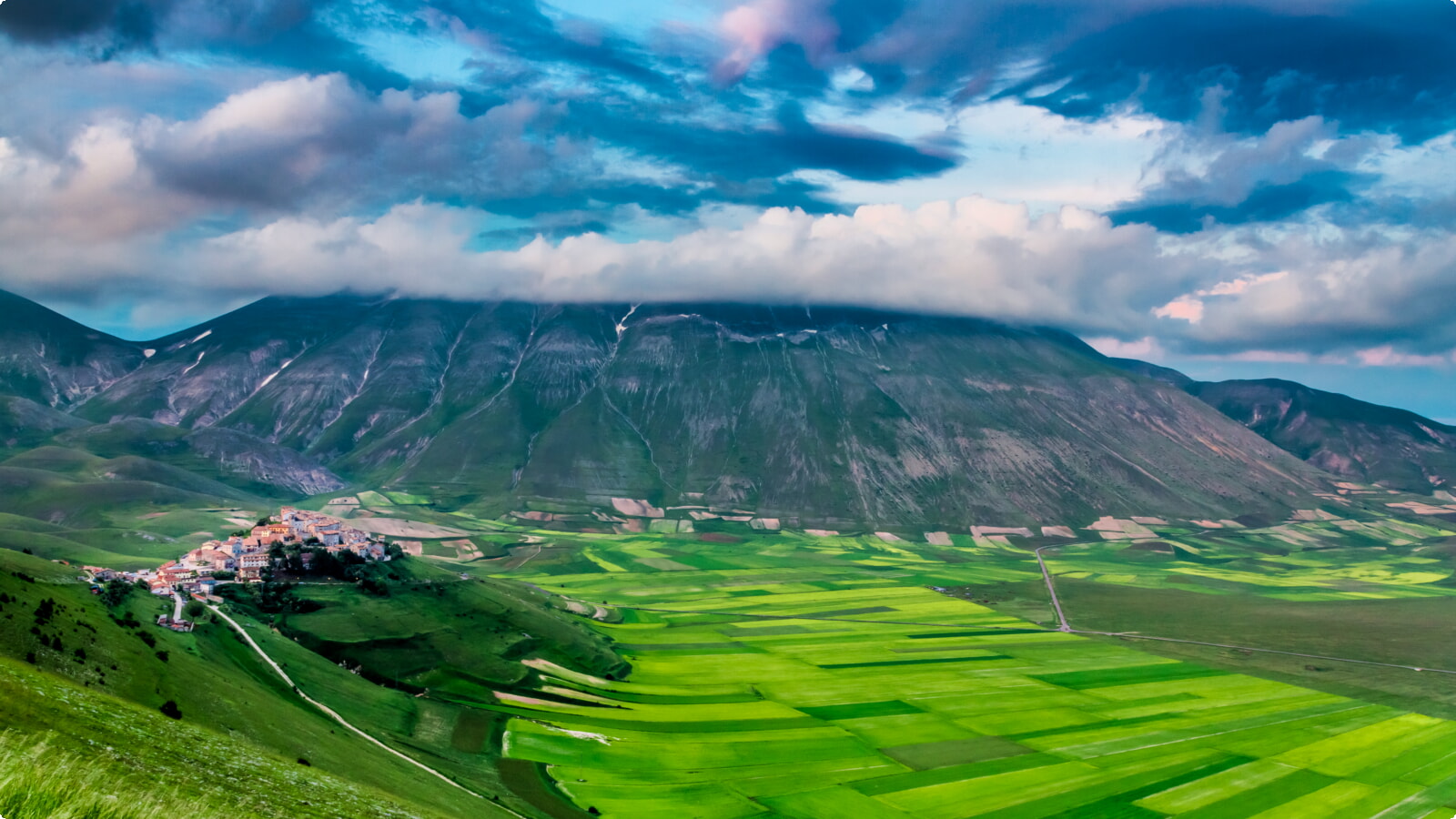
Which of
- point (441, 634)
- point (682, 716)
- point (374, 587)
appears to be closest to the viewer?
point (682, 716)

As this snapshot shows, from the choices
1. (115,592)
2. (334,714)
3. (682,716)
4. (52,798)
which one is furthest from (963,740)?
(52,798)

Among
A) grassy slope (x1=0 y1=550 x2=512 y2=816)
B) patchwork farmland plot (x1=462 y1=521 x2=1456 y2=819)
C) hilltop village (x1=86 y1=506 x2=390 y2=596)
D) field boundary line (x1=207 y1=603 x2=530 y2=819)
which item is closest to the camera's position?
grassy slope (x1=0 y1=550 x2=512 y2=816)

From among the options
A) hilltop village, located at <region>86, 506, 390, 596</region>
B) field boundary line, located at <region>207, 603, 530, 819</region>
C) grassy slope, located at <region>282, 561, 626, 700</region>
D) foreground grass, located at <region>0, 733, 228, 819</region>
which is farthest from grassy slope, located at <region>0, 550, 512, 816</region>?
foreground grass, located at <region>0, 733, 228, 819</region>

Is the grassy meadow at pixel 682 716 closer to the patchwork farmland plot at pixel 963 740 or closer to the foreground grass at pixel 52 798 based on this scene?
the patchwork farmland plot at pixel 963 740

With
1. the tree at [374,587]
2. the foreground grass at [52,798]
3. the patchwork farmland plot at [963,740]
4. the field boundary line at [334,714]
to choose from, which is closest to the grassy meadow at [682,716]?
the patchwork farmland plot at [963,740]

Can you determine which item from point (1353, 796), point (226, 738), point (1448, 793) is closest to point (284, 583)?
point (226, 738)

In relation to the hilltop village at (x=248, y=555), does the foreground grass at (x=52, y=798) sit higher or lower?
higher

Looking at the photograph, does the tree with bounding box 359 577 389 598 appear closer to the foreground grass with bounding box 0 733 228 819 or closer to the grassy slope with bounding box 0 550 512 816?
the grassy slope with bounding box 0 550 512 816

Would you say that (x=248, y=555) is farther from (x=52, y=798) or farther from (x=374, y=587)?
(x=52, y=798)
